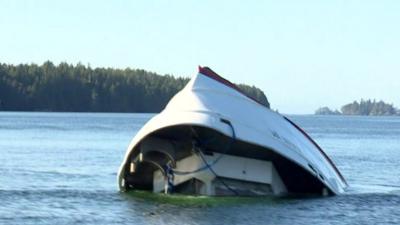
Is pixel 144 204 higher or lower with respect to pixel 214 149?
lower

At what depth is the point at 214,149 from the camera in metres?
31.7

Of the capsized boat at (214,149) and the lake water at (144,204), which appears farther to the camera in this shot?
the capsized boat at (214,149)

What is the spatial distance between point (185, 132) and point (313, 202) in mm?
4585

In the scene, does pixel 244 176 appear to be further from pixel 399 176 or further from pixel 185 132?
pixel 399 176

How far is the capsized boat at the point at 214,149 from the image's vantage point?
30.8 m

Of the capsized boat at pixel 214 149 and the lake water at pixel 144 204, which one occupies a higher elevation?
the capsized boat at pixel 214 149

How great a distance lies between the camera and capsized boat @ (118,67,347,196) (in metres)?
30.8

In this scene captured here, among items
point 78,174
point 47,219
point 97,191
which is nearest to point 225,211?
point 47,219

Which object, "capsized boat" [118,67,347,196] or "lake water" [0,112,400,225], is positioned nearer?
"lake water" [0,112,400,225]

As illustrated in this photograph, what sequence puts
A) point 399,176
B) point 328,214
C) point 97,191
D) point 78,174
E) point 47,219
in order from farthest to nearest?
point 399,176, point 78,174, point 97,191, point 328,214, point 47,219

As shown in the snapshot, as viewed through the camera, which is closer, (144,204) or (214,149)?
(144,204)

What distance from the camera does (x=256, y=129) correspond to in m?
31.4

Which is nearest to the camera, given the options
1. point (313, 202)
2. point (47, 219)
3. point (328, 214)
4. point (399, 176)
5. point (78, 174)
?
point (47, 219)

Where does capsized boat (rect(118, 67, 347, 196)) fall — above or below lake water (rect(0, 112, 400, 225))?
above
